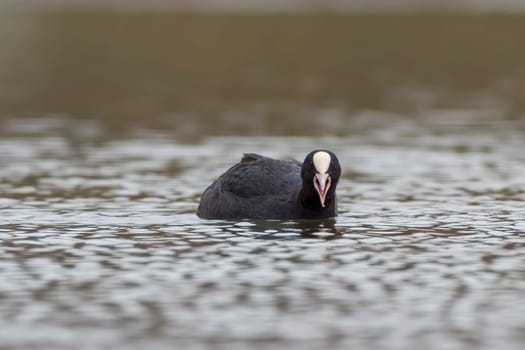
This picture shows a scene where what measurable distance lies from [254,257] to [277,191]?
2.82 meters

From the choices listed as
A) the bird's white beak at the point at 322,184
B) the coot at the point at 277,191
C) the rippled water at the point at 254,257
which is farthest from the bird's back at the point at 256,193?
the bird's white beak at the point at 322,184

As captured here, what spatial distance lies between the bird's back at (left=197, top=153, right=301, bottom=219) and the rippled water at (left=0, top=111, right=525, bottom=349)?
27cm

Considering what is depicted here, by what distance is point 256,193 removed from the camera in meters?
19.8

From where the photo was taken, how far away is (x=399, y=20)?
7281 cm

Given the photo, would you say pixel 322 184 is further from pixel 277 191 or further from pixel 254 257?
pixel 254 257

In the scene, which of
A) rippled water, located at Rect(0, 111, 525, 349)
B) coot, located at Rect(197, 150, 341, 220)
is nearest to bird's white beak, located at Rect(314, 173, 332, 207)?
coot, located at Rect(197, 150, 341, 220)

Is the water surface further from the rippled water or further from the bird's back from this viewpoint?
the bird's back

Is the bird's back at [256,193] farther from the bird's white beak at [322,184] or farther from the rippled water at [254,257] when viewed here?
the bird's white beak at [322,184]

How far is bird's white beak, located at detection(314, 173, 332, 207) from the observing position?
18953 mm

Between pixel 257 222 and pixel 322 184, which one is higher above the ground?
pixel 322 184

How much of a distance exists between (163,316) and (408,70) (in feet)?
116

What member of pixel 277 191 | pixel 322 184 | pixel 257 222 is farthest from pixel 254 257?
pixel 277 191

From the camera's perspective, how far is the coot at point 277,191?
19078 mm

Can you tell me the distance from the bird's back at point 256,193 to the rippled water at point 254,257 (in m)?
0.27
